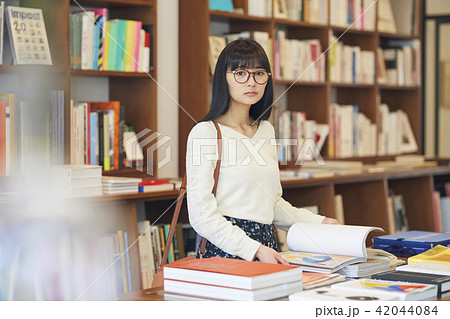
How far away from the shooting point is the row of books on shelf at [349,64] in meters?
3.81

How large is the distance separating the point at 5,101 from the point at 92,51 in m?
0.45

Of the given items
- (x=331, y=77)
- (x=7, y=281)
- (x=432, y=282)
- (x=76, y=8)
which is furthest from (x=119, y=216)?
(x=331, y=77)

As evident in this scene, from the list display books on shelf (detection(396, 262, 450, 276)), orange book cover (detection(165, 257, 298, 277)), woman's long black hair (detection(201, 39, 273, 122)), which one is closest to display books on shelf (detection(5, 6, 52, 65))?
woman's long black hair (detection(201, 39, 273, 122))

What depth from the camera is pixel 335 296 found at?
133cm

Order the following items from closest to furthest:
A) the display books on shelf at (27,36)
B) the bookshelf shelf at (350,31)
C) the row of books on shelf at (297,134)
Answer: the display books on shelf at (27,36) → the row of books on shelf at (297,134) → the bookshelf shelf at (350,31)

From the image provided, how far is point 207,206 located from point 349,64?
2.32 m

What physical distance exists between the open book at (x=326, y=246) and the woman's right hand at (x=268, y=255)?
25mm

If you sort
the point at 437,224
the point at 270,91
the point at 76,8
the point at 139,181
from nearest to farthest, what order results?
1. the point at 270,91
2. the point at 139,181
3. the point at 76,8
4. the point at 437,224

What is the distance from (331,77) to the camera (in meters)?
3.80

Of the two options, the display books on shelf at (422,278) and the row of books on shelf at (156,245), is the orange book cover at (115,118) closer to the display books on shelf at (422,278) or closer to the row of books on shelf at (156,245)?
the row of books on shelf at (156,245)

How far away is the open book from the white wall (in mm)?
1344

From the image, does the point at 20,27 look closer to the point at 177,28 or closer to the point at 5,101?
the point at 5,101

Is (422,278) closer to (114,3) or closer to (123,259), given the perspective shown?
(123,259)

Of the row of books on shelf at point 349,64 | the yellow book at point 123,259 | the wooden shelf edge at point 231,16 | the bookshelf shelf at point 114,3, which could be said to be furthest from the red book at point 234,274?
the row of books on shelf at point 349,64
